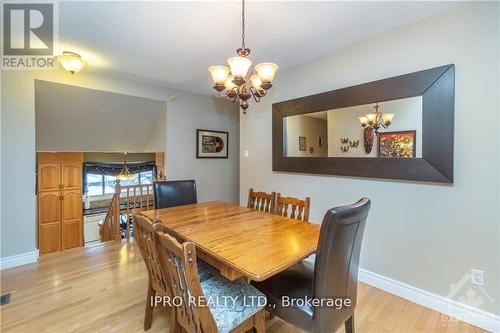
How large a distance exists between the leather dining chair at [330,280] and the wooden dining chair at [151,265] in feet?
1.73

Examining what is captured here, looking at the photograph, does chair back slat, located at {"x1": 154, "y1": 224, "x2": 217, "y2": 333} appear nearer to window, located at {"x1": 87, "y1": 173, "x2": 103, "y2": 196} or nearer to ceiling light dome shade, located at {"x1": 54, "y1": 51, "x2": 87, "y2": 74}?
ceiling light dome shade, located at {"x1": 54, "y1": 51, "x2": 87, "y2": 74}

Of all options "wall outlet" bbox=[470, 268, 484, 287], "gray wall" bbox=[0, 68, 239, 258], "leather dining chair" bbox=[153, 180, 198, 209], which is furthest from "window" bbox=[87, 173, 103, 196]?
"wall outlet" bbox=[470, 268, 484, 287]

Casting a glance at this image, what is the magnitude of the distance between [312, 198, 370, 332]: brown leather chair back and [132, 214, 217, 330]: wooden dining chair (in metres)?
0.78

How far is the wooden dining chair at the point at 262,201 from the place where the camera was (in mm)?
2302

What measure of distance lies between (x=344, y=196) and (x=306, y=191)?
0.49 m

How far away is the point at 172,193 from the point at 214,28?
5.67ft

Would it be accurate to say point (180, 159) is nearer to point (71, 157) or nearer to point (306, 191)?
point (306, 191)

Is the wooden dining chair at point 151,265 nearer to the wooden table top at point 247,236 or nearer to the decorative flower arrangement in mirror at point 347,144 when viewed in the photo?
the wooden table top at point 247,236

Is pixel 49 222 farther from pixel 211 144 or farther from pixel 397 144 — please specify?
pixel 397 144

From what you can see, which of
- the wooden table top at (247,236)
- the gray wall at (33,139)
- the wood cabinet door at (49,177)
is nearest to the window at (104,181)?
the wood cabinet door at (49,177)

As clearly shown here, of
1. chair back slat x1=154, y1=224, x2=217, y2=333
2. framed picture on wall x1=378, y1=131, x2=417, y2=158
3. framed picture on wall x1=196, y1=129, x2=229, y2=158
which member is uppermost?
framed picture on wall x1=196, y1=129, x2=229, y2=158

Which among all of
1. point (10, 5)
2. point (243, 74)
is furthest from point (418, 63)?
point (10, 5)

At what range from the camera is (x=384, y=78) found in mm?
2205

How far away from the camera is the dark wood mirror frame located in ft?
6.05
